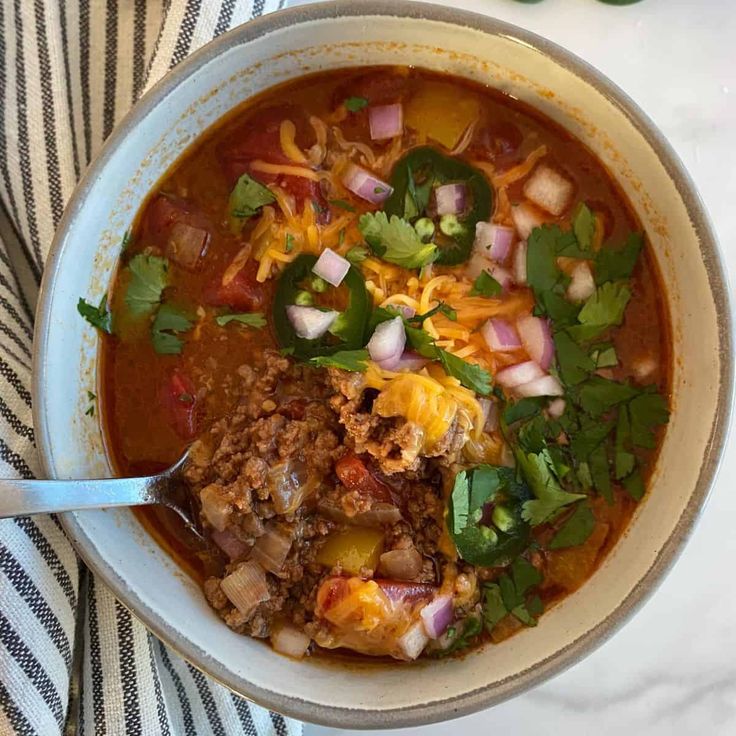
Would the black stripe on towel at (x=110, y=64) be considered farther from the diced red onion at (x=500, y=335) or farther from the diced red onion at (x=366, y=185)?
the diced red onion at (x=500, y=335)

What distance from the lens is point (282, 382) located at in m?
3.05

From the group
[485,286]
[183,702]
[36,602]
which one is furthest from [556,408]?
[36,602]

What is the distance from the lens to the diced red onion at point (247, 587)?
2.91 meters

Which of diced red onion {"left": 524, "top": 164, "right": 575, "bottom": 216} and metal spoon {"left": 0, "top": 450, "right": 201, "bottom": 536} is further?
diced red onion {"left": 524, "top": 164, "right": 575, "bottom": 216}

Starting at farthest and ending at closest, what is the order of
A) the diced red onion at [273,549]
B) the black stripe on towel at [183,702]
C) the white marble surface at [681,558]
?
1. the white marble surface at [681,558]
2. the black stripe on towel at [183,702]
3. the diced red onion at [273,549]

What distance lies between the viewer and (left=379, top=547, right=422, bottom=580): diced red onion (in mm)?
2896

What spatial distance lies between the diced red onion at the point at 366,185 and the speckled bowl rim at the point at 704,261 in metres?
0.52

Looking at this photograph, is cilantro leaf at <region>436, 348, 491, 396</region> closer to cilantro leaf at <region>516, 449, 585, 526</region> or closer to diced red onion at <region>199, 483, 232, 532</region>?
cilantro leaf at <region>516, 449, 585, 526</region>

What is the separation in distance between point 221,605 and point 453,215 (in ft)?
5.18

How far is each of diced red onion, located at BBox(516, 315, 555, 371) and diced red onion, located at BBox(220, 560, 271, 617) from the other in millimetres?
1196

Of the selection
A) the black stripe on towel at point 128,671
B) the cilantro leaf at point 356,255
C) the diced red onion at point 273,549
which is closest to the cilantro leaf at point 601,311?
the cilantro leaf at point 356,255

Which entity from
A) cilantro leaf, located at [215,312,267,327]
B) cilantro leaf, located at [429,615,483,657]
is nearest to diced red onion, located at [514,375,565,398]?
cilantro leaf, located at [429,615,483,657]

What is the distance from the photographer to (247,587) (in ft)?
9.61

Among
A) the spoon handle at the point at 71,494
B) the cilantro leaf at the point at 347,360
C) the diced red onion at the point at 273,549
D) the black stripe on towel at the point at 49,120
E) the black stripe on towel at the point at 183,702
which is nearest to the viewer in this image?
the spoon handle at the point at 71,494
